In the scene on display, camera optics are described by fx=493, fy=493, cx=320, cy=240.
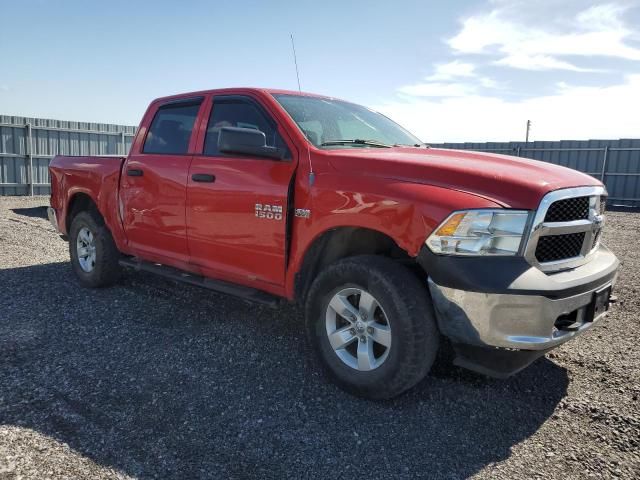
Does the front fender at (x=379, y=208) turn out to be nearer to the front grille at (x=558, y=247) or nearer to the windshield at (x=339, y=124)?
the front grille at (x=558, y=247)

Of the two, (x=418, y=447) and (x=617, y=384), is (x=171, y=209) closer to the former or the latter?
(x=418, y=447)

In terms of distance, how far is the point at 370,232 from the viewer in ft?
10.5

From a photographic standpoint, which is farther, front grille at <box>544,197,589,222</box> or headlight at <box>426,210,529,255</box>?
front grille at <box>544,197,589,222</box>

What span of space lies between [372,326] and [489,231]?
90cm

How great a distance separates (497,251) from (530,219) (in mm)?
237

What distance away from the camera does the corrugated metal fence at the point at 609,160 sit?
16969mm

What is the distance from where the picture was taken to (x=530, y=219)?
2564 mm

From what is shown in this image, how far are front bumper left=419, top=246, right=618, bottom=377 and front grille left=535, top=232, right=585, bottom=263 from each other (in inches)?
4.5

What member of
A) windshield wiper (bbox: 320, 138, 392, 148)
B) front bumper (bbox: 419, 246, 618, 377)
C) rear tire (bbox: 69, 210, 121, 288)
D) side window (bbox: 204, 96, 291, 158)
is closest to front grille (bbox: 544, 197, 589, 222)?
front bumper (bbox: 419, 246, 618, 377)

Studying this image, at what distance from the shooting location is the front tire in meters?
2.76

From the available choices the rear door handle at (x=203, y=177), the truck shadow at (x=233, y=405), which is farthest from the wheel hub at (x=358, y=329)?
the rear door handle at (x=203, y=177)

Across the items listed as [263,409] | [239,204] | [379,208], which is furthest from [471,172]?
[263,409]

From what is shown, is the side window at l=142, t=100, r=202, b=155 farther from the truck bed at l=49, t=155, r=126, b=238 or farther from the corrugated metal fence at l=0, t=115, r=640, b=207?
the corrugated metal fence at l=0, t=115, r=640, b=207

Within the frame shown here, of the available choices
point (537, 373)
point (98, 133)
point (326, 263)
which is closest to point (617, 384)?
point (537, 373)
